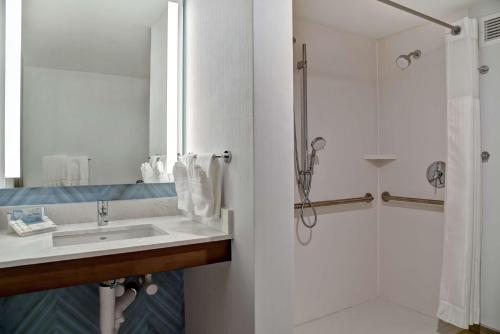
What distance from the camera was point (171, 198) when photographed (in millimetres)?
2057

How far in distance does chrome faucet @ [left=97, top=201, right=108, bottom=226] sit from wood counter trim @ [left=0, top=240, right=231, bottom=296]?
1.54 feet

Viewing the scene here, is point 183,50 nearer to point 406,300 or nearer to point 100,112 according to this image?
point 100,112

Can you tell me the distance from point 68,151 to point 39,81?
38cm

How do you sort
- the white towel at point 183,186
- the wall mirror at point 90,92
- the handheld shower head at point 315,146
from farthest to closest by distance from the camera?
the handheld shower head at point 315,146 → the white towel at point 183,186 → the wall mirror at point 90,92

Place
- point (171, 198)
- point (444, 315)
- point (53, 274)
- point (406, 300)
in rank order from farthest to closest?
point (406, 300)
point (444, 315)
point (171, 198)
point (53, 274)

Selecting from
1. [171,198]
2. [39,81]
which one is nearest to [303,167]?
[171,198]

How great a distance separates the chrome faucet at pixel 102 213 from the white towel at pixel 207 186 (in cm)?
49

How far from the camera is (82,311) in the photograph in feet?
5.90

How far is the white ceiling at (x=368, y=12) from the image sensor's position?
88.5 inches

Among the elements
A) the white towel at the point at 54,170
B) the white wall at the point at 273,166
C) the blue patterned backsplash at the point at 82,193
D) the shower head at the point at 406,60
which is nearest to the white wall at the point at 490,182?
the shower head at the point at 406,60

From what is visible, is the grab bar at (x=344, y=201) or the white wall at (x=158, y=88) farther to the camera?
the grab bar at (x=344, y=201)

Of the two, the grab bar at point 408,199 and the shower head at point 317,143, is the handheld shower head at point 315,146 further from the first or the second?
the grab bar at point 408,199

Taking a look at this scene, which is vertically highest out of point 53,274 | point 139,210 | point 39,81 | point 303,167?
point 39,81

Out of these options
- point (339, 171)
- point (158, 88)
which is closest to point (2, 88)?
point (158, 88)
